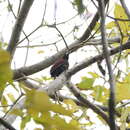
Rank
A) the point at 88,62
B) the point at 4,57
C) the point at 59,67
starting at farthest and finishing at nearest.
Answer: the point at 59,67 → the point at 88,62 → the point at 4,57

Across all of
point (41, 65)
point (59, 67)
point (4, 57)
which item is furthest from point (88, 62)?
point (4, 57)

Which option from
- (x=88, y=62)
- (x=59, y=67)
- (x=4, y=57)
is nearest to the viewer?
(x=4, y=57)

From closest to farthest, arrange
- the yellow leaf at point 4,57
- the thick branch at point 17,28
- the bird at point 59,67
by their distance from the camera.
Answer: the yellow leaf at point 4,57 → the thick branch at point 17,28 → the bird at point 59,67

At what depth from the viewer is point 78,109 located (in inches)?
50.1

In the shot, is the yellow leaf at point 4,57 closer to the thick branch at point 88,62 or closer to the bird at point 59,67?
the thick branch at point 88,62

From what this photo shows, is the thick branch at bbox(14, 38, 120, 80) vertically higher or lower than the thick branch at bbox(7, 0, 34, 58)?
lower

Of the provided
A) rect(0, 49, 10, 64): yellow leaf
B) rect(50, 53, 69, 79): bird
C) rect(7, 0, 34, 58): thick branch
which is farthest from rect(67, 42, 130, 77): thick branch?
rect(0, 49, 10, 64): yellow leaf

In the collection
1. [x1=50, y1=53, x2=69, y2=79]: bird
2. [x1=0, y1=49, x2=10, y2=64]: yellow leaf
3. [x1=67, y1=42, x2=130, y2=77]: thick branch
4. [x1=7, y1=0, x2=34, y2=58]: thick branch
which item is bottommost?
[x1=50, y1=53, x2=69, y2=79]: bird

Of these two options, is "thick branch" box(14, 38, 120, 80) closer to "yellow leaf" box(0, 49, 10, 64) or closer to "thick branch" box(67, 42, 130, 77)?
"thick branch" box(67, 42, 130, 77)

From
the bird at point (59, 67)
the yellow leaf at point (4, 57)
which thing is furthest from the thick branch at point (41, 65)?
the yellow leaf at point (4, 57)

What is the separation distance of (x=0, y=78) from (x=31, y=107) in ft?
0.16

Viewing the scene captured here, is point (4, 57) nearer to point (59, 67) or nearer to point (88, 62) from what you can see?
point (88, 62)

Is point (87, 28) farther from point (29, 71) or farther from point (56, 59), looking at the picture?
point (29, 71)

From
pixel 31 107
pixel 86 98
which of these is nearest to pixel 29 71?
pixel 86 98
